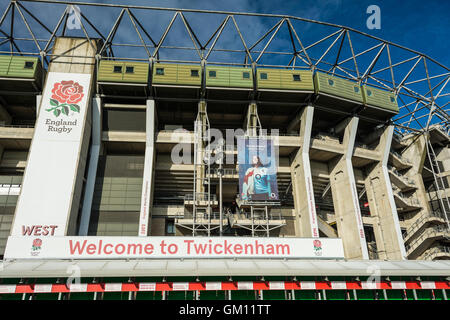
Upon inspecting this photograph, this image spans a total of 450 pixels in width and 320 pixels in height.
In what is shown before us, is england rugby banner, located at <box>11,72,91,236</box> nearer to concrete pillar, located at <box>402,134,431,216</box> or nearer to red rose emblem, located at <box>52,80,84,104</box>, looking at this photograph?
red rose emblem, located at <box>52,80,84,104</box>

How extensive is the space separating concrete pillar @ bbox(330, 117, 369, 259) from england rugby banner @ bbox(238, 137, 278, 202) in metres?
11.0

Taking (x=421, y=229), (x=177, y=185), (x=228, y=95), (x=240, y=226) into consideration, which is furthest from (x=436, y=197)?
(x=177, y=185)

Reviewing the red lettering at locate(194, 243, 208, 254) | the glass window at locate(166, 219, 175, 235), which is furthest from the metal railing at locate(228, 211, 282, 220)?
the red lettering at locate(194, 243, 208, 254)

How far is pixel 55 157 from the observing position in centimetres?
3019

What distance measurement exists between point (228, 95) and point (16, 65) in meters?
25.7

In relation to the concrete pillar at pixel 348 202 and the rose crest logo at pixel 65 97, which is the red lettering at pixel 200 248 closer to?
the rose crest logo at pixel 65 97

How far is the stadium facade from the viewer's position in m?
21.5

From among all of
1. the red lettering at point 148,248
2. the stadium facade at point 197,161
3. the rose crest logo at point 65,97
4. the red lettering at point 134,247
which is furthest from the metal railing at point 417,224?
the rose crest logo at point 65,97

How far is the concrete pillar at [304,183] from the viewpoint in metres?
34.1

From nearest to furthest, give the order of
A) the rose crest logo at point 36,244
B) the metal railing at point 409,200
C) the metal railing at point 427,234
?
the rose crest logo at point 36,244
the metal railing at point 427,234
the metal railing at point 409,200

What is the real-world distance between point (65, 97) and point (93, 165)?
28.0 feet

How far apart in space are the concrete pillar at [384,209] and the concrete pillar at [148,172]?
31.7 meters

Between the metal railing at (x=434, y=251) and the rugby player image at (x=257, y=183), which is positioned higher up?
the rugby player image at (x=257, y=183)

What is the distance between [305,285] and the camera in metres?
17.4
